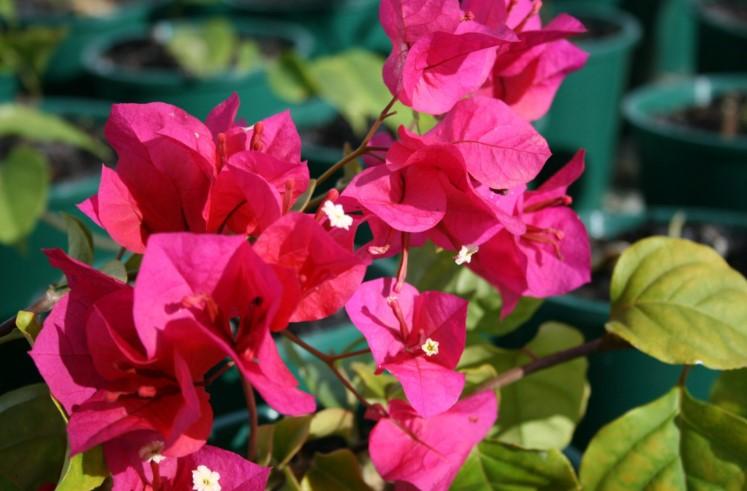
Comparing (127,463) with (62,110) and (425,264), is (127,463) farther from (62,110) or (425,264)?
(62,110)

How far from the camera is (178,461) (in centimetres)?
43

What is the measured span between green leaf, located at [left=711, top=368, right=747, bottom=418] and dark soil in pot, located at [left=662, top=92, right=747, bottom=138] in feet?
3.42

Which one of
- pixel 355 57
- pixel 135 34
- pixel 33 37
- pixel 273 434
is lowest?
pixel 135 34

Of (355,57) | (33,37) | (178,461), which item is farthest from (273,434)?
(33,37)

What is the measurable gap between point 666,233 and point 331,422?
2.37 ft

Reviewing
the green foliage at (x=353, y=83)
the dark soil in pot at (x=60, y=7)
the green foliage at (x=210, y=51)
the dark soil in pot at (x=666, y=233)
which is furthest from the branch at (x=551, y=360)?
the dark soil in pot at (x=60, y=7)

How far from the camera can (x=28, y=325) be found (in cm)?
40

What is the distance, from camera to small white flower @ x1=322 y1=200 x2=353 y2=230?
1.27 feet

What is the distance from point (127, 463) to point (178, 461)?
4 cm

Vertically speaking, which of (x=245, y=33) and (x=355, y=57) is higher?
(x=355, y=57)

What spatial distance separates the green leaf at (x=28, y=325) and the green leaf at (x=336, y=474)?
0.55 ft

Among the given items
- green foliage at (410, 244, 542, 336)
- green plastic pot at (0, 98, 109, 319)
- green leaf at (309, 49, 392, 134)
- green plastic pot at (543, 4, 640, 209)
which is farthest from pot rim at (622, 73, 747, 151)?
green foliage at (410, 244, 542, 336)

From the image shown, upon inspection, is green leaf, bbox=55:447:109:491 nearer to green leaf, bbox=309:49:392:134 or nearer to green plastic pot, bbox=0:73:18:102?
green leaf, bbox=309:49:392:134

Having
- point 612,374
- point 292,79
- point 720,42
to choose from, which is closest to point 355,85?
point 292,79
